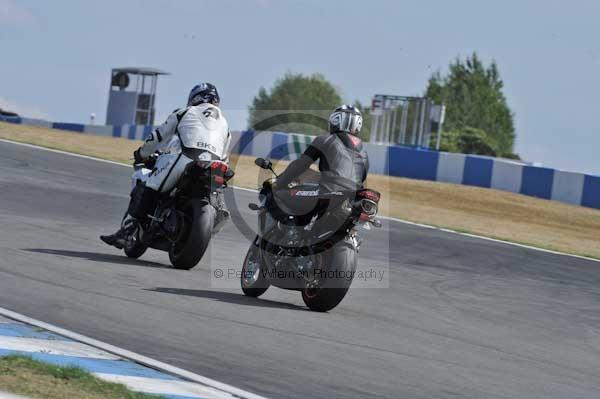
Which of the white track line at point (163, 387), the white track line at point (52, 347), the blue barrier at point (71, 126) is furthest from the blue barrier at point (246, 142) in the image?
the white track line at point (163, 387)

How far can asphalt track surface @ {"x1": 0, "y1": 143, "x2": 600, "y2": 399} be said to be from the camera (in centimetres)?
695

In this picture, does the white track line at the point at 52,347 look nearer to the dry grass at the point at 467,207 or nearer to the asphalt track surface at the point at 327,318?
the asphalt track surface at the point at 327,318

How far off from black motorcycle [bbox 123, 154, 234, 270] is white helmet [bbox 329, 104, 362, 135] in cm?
137

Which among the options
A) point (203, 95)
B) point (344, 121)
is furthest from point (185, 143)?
point (344, 121)

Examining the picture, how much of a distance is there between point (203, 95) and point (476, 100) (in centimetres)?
10082

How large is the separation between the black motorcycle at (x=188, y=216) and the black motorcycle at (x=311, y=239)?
0.79m

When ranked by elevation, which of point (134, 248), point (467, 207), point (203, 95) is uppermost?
point (203, 95)

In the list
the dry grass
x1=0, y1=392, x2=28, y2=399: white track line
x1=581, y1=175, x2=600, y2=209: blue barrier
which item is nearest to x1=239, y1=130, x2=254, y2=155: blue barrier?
the dry grass

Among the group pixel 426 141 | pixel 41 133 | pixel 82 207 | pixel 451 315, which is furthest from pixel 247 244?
pixel 426 141

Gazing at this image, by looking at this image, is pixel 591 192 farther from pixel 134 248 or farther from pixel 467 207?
pixel 134 248

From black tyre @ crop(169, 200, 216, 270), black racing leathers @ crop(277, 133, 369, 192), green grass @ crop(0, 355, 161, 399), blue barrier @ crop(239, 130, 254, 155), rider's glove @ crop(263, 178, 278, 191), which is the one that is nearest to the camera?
green grass @ crop(0, 355, 161, 399)

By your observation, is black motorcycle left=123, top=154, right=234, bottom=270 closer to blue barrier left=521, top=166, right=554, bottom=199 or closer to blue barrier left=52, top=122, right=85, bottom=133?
blue barrier left=521, top=166, right=554, bottom=199

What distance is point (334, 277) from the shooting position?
9.09 m

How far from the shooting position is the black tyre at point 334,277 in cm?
900
